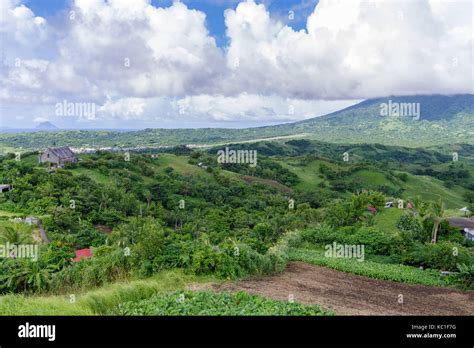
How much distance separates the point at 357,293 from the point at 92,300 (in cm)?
495

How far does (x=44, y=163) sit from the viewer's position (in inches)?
1971

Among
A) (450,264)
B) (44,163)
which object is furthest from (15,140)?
(450,264)

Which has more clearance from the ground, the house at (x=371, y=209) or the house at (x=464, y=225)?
the house at (x=371, y=209)

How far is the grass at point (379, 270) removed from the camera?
9.73m

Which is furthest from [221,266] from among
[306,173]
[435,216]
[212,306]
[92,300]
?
[306,173]

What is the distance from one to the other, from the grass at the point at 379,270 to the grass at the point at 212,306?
422cm

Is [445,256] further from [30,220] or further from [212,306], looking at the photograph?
[30,220]

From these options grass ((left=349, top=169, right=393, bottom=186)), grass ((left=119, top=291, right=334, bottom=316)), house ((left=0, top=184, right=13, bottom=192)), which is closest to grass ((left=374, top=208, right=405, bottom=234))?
grass ((left=119, top=291, right=334, bottom=316))

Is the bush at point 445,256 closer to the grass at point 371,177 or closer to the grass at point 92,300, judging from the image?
the grass at point 92,300

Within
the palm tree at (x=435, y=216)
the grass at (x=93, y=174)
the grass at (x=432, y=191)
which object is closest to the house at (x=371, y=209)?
the palm tree at (x=435, y=216)

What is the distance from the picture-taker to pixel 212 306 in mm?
6074

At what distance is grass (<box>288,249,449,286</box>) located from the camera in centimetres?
973
